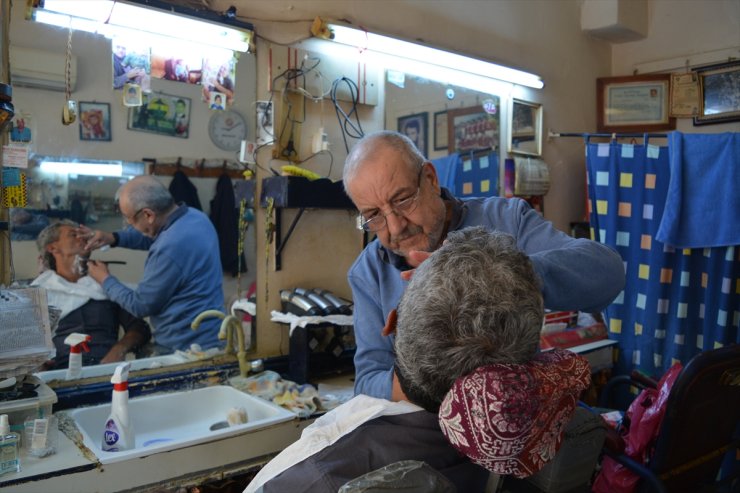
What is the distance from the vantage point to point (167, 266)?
2.31 metres

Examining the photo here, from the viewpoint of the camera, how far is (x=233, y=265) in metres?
2.41

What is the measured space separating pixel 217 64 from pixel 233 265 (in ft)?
2.77

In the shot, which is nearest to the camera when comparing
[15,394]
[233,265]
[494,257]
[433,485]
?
[433,485]

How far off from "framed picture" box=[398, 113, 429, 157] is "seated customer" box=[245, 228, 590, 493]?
6.57ft

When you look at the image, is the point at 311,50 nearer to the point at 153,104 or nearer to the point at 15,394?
the point at 153,104

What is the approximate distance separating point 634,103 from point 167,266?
3.40 m

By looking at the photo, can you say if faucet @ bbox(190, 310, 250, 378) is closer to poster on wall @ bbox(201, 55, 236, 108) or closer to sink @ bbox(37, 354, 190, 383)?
sink @ bbox(37, 354, 190, 383)

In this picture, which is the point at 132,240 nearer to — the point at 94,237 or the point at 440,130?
the point at 94,237

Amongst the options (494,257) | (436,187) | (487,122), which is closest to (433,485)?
(494,257)

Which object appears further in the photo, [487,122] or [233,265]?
[487,122]

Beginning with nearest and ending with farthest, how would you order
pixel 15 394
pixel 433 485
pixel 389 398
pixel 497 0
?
pixel 433 485 < pixel 389 398 < pixel 15 394 < pixel 497 0

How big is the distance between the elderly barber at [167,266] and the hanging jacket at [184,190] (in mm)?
24

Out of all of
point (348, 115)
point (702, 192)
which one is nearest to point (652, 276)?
point (702, 192)

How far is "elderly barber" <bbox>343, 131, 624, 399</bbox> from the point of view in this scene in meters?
1.61
